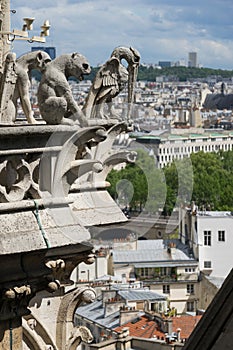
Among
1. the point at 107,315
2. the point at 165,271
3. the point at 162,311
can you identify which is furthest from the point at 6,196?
the point at 165,271

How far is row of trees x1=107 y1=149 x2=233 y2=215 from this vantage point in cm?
534

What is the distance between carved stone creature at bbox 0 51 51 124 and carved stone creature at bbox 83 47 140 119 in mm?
328

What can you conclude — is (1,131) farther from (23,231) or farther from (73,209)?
(73,209)

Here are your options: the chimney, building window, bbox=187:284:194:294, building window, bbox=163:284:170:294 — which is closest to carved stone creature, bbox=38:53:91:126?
the chimney

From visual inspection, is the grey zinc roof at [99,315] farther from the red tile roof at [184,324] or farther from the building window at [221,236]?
the building window at [221,236]

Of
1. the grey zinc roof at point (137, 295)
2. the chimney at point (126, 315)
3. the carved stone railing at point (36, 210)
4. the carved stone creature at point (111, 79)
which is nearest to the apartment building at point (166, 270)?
the grey zinc roof at point (137, 295)

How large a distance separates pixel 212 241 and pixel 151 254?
2449 millimetres

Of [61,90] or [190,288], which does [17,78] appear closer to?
[61,90]

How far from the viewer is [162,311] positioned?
108 feet

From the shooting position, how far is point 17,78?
5141 millimetres

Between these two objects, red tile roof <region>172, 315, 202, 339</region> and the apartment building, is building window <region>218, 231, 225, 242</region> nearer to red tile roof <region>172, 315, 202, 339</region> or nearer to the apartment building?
the apartment building

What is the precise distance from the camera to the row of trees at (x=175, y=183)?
17.5 feet

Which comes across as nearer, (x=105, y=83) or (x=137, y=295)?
(x=105, y=83)

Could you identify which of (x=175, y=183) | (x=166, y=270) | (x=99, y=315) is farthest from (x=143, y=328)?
(x=175, y=183)
